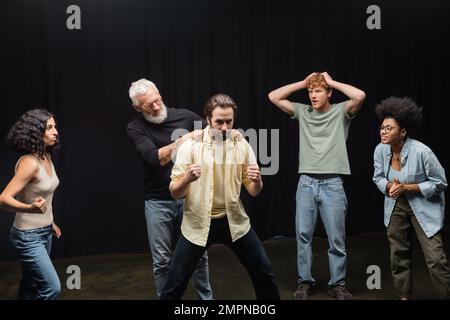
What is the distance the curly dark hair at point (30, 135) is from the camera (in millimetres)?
2838

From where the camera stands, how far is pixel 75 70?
5.02 meters

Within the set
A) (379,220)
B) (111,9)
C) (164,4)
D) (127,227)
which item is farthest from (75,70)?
(379,220)

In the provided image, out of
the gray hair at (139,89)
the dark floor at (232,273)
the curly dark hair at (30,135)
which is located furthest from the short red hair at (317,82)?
the curly dark hair at (30,135)

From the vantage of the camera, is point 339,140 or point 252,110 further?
point 252,110

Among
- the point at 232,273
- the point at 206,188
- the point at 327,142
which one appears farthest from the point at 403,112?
the point at 232,273

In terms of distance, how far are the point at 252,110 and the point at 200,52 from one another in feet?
2.90

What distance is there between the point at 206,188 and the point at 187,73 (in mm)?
2858

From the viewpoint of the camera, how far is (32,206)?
2697mm

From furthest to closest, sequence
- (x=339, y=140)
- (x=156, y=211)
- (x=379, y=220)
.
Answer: (x=379, y=220) < (x=339, y=140) < (x=156, y=211)

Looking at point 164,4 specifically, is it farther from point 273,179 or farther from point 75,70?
point 273,179

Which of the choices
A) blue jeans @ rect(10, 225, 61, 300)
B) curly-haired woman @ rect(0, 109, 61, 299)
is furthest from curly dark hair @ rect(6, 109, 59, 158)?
blue jeans @ rect(10, 225, 61, 300)

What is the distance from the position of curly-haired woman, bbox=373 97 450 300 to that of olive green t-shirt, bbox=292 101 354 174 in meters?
0.29

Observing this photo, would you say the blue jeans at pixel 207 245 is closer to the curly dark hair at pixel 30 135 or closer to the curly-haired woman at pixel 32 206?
the curly-haired woman at pixel 32 206

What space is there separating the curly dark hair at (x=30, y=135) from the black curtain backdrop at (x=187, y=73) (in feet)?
Answer: 7.15
